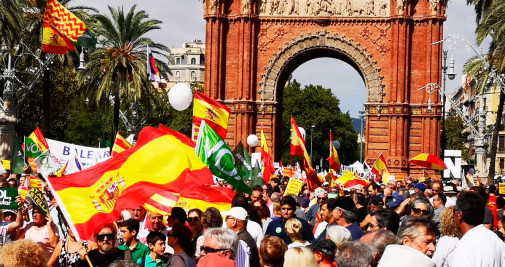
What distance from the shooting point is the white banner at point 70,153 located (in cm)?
2345

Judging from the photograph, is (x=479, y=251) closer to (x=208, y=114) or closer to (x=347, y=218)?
(x=347, y=218)

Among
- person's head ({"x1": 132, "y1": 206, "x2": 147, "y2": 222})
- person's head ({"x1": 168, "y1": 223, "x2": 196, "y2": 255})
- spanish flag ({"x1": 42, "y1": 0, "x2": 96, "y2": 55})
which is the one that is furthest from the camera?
spanish flag ({"x1": 42, "y1": 0, "x2": 96, "y2": 55})

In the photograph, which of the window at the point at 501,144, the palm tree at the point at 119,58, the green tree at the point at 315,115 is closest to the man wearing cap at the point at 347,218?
the palm tree at the point at 119,58

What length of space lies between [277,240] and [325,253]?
83cm

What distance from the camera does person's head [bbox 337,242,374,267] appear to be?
7469 millimetres

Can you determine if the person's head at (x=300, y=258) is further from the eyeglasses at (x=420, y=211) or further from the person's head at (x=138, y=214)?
the person's head at (x=138, y=214)

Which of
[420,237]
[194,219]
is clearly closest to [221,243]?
[420,237]

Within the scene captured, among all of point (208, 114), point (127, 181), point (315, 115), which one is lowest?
point (127, 181)

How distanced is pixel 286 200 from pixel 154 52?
32.1 m

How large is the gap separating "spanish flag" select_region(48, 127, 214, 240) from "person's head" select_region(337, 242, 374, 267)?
3.63 meters

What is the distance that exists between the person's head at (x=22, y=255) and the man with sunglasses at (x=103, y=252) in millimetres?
2515

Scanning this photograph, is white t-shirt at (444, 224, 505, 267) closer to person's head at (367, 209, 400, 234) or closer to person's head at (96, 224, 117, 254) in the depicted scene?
person's head at (367, 209, 400, 234)

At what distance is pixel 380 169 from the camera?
36.6 meters

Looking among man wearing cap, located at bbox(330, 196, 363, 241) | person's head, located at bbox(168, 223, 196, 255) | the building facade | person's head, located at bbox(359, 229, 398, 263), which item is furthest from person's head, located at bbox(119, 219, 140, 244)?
the building facade
